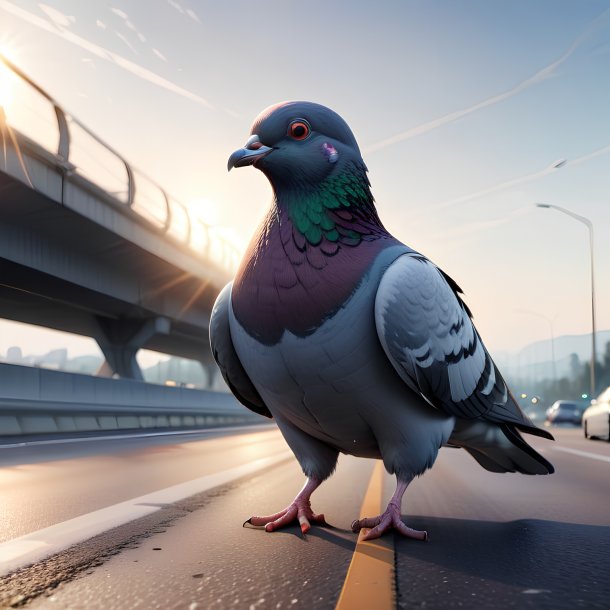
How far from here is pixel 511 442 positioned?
416 cm

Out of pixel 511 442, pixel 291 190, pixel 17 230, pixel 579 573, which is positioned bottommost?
pixel 579 573

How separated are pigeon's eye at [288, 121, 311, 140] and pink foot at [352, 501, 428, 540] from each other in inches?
69.2

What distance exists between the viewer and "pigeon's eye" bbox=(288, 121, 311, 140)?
3.45 m

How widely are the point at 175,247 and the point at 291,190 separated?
25150 millimetres

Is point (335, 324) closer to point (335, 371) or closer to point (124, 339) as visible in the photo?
point (335, 371)

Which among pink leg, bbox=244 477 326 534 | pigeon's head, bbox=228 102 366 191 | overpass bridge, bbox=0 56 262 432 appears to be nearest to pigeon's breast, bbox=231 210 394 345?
pigeon's head, bbox=228 102 366 191

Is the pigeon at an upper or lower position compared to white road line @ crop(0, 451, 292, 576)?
upper

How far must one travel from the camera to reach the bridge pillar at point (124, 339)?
107 ft

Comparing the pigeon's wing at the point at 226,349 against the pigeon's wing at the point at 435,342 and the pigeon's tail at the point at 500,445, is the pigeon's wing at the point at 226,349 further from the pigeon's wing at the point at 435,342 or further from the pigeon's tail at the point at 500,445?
the pigeon's tail at the point at 500,445

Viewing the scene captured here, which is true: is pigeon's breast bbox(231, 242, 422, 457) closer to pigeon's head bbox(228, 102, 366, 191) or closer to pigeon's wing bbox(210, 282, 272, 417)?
pigeon's wing bbox(210, 282, 272, 417)

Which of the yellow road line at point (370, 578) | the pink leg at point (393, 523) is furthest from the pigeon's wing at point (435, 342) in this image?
the yellow road line at point (370, 578)

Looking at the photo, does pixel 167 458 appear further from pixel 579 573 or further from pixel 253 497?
pixel 579 573

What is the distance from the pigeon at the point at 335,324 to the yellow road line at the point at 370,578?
0.25 metres

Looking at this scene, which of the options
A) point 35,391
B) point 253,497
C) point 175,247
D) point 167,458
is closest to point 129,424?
point 35,391
